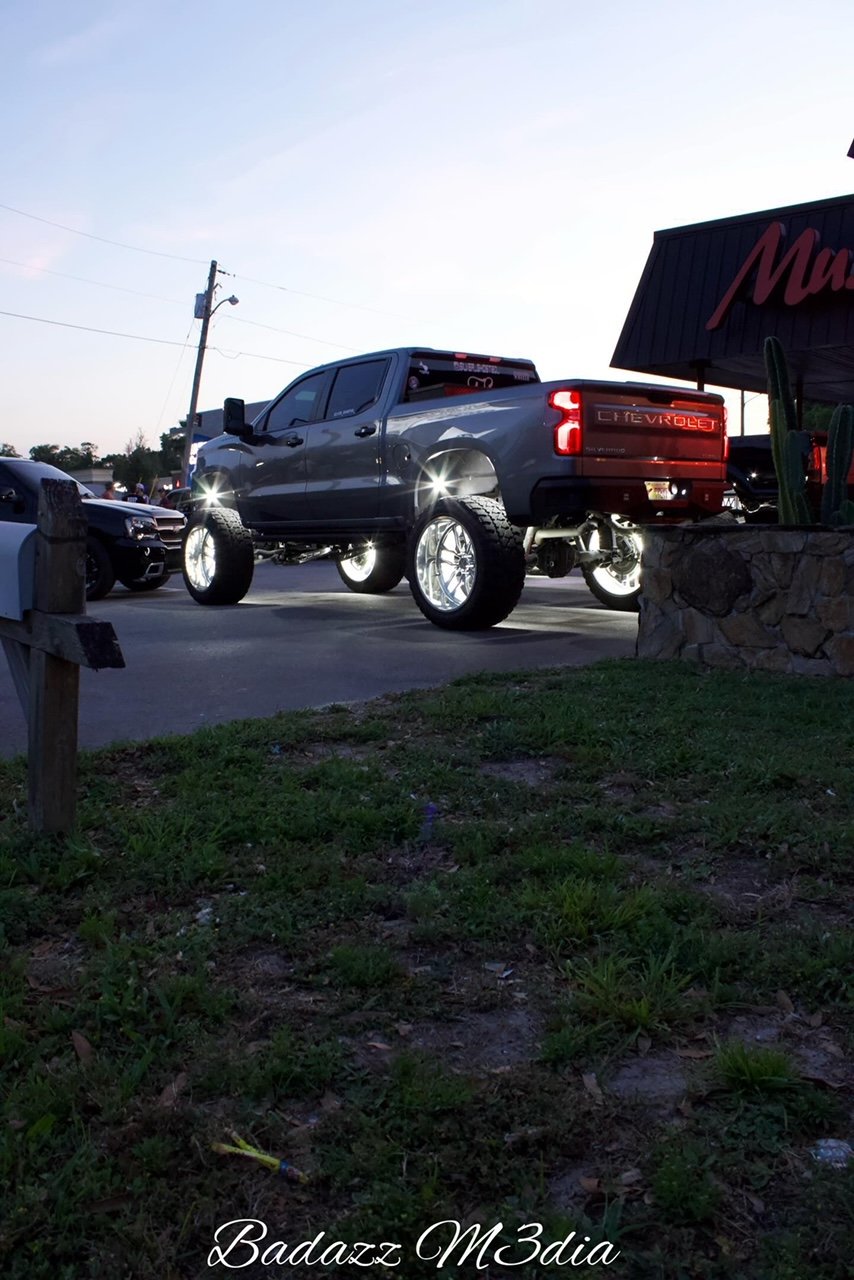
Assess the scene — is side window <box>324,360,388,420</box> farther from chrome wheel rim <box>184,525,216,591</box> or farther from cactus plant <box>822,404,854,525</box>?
cactus plant <box>822,404,854,525</box>

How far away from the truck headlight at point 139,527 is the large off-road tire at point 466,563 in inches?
214

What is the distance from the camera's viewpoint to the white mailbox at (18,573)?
370cm

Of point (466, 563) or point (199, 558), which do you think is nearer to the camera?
point (466, 563)

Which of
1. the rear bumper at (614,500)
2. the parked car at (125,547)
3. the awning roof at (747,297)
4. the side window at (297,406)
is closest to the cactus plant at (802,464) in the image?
the rear bumper at (614,500)

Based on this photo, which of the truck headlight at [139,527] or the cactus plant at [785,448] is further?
the truck headlight at [139,527]

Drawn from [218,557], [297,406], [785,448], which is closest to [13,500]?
[218,557]

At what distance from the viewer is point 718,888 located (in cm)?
351

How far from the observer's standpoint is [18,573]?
3707 mm

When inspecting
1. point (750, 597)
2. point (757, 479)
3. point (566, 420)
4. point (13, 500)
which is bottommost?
point (13, 500)

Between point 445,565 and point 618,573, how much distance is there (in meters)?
2.43

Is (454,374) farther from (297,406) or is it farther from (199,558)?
(199,558)

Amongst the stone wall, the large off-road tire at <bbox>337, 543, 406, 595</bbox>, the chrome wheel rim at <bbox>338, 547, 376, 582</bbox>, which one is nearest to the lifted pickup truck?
the large off-road tire at <bbox>337, 543, 406, 595</bbox>

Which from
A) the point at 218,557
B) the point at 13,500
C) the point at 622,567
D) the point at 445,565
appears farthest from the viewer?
the point at 13,500

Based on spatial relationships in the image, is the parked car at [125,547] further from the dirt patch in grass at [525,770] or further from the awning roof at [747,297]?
the dirt patch in grass at [525,770]
